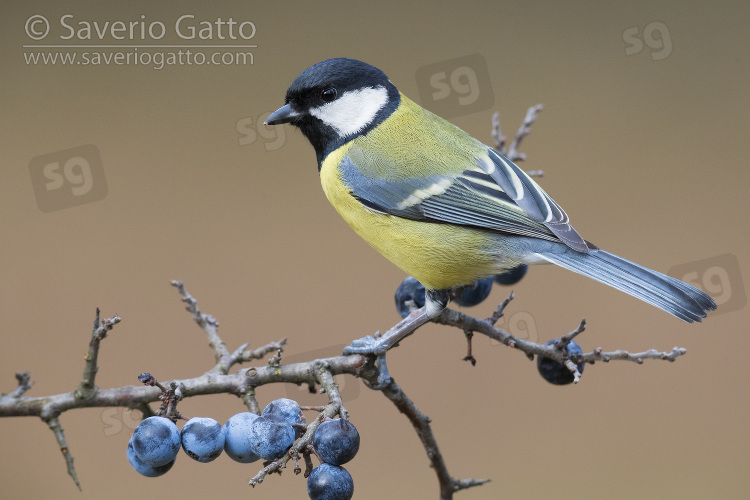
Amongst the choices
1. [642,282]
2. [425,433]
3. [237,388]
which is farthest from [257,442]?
[642,282]

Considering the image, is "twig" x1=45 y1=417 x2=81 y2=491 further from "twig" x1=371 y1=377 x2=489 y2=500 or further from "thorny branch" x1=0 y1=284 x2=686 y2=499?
"twig" x1=371 y1=377 x2=489 y2=500

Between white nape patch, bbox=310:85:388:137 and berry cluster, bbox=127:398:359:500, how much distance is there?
29.7 inches

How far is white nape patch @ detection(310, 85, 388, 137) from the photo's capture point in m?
1.54

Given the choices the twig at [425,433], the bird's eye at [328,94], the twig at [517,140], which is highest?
the bird's eye at [328,94]

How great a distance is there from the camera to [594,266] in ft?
4.50

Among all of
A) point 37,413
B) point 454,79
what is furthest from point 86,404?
point 454,79

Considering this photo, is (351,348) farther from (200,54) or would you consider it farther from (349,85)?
(200,54)

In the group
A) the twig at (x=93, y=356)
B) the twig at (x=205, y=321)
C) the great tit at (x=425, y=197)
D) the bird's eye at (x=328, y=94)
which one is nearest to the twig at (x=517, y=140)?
the great tit at (x=425, y=197)

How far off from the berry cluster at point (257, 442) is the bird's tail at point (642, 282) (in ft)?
2.16

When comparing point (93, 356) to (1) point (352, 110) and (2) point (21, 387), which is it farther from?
(1) point (352, 110)

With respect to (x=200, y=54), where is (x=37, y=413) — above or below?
below

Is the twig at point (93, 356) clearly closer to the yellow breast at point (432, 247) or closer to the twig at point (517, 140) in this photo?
the yellow breast at point (432, 247)

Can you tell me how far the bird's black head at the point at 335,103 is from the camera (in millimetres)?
1505

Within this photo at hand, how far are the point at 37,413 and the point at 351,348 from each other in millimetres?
551
